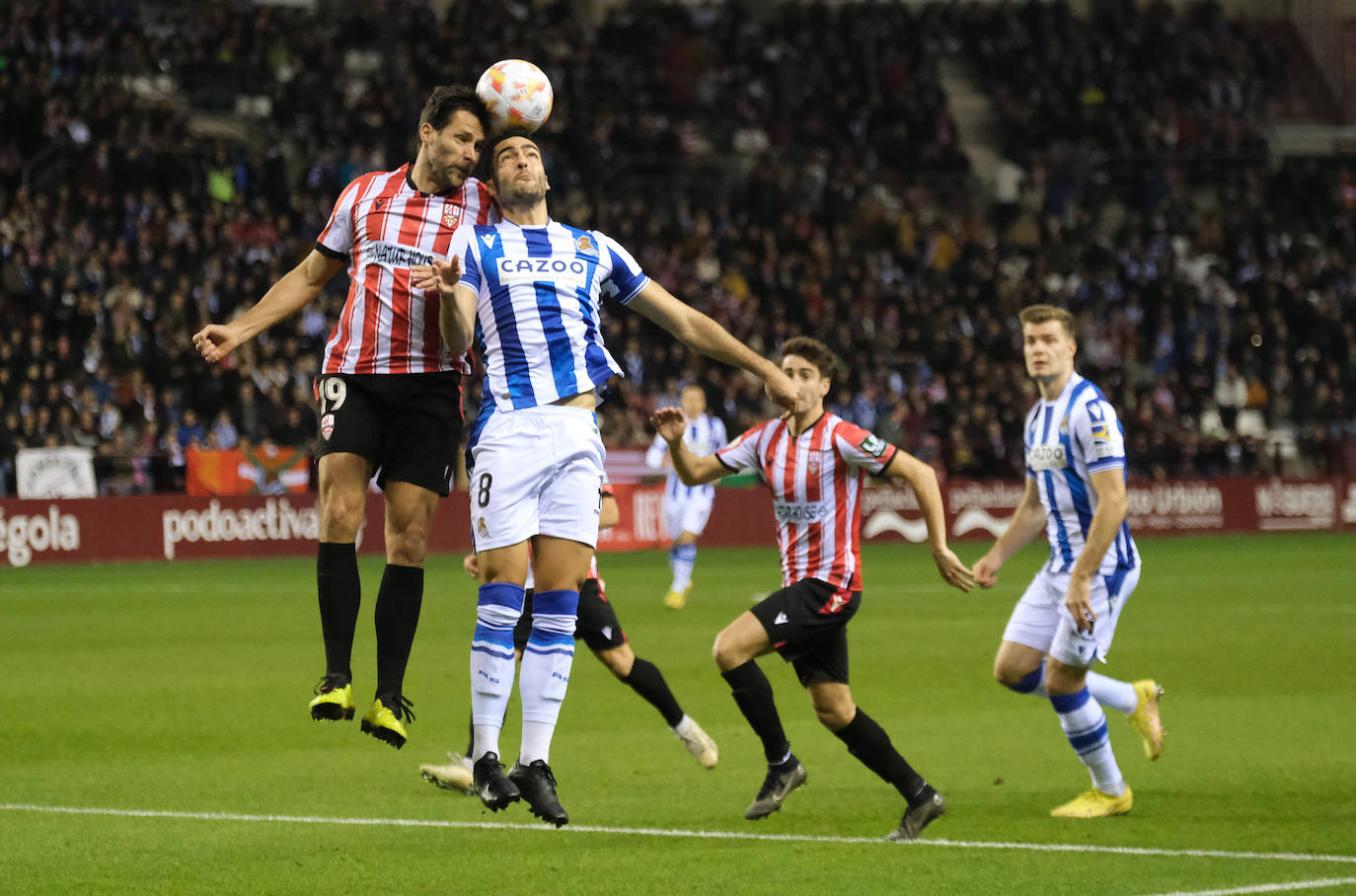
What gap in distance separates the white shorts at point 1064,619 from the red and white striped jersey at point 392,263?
11.1 ft

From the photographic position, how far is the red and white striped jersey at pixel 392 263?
670cm

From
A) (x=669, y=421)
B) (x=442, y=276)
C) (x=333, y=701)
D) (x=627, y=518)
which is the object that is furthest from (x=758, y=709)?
(x=627, y=518)

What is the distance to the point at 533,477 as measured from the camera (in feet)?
20.7

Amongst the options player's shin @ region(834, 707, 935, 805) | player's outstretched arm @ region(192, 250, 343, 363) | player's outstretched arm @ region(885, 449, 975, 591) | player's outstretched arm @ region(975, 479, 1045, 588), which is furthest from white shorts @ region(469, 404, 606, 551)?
player's outstretched arm @ region(975, 479, 1045, 588)

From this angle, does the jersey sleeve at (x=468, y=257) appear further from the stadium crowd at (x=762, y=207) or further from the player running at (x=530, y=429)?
the stadium crowd at (x=762, y=207)

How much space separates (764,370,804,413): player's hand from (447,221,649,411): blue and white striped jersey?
655 millimetres

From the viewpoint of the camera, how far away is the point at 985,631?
16.5 m

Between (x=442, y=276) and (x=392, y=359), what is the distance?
0.84 meters

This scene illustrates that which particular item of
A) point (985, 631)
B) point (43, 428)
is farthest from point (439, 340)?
point (43, 428)

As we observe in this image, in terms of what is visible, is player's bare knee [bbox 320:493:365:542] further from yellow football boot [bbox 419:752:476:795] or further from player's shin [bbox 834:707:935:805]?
player's shin [bbox 834:707:935:805]

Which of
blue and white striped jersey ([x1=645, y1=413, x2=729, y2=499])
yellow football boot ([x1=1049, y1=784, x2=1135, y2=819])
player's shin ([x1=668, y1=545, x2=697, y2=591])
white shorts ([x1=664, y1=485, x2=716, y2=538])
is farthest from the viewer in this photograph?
blue and white striped jersey ([x1=645, y1=413, x2=729, y2=499])

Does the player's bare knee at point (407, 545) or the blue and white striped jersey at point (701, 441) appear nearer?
the player's bare knee at point (407, 545)

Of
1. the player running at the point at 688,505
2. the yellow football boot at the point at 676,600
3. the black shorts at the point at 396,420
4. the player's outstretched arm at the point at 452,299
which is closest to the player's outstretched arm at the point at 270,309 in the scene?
the black shorts at the point at 396,420

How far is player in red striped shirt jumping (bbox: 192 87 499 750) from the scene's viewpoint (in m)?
6.70
